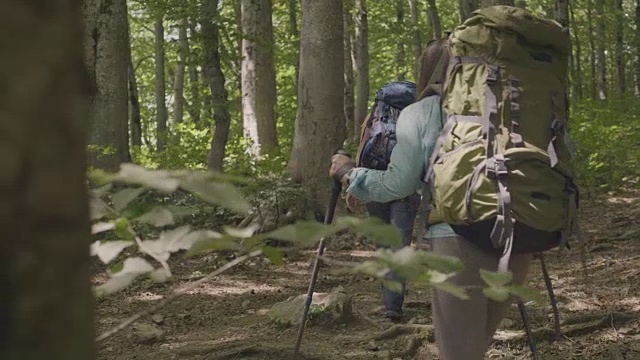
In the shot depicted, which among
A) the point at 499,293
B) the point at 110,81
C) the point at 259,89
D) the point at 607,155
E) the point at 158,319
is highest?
the point at 259,89

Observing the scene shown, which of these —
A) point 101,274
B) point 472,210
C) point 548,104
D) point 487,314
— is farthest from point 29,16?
point 101,274

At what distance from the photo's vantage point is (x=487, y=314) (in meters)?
3.20

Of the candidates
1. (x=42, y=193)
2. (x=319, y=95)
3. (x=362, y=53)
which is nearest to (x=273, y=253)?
(x=42, y=193)

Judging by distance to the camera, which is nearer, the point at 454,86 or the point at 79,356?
the point at 79,356

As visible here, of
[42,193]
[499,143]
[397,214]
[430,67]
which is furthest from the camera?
[397,214]

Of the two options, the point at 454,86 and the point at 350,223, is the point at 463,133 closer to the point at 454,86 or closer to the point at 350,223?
the point at 454,86

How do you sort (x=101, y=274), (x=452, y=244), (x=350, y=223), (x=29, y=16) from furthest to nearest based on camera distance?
(x=101, y=274)
(x=452, y=244)
(x=350, y=223)
(x=29, y=16)

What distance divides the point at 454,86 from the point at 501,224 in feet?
1.81

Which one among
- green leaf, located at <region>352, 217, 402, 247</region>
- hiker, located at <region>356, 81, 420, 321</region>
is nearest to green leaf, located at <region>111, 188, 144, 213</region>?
green leaf, located at <region>352, 217, 402, 247</region>

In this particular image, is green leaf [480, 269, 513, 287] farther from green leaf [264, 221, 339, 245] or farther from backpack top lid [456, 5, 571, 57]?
backpack top lid [456, 5, 571, 57]

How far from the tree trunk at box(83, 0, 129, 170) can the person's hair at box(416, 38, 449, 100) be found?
19.0 feet

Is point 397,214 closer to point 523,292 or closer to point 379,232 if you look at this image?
point 523,292

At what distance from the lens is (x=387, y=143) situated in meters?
5.58

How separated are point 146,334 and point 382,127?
2.36m
